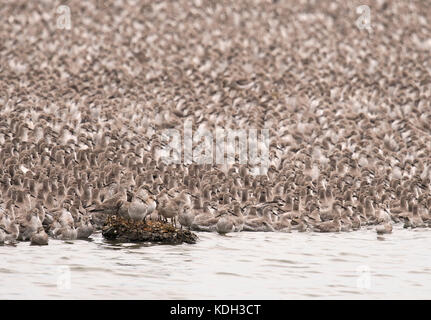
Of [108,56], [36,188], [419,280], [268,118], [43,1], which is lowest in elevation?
[419,280]

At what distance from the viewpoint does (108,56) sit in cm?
3741

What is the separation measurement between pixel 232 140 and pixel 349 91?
310 inches

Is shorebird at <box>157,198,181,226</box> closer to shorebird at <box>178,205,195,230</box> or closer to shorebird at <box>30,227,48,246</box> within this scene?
shorebird at <box>178,205,195,230</box>

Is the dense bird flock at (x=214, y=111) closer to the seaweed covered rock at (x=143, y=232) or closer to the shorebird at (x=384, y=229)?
the shorebird at (x=384, y=229)

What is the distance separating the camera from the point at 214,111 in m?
31.1

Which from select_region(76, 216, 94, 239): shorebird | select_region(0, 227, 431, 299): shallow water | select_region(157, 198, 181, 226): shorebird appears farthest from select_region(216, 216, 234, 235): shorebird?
select_region(76, 216, 94, 239): shorebird

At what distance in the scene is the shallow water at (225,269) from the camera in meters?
17.2

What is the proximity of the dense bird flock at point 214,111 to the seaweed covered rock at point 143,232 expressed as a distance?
0.99ft

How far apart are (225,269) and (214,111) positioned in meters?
12.7

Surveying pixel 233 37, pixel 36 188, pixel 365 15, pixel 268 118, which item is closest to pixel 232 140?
pixel 268 118

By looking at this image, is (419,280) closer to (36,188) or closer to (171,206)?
(171,206)

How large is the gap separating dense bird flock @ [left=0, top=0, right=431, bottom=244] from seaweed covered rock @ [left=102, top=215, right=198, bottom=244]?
303 millimetres

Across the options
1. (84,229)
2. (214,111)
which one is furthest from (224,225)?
(214,111)

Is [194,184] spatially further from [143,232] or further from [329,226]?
[143,232]
